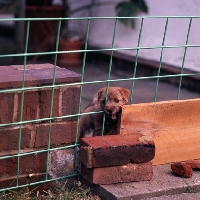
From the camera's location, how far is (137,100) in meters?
6.70

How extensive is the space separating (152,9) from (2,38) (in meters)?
3.66

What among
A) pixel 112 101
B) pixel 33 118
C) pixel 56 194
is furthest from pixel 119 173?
pixel 33 118

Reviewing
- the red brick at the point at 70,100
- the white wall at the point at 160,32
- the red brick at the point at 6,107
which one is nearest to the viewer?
the red brick at the point at 6,107

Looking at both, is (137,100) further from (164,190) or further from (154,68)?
(164,190)

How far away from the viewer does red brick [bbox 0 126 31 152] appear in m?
3.36

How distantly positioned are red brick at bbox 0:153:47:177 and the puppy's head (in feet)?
1.83

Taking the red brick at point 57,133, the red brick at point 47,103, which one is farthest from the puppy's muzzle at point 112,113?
the red brick at point 47,103

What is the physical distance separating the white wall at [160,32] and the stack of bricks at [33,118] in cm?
329

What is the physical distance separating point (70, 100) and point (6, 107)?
453 mm

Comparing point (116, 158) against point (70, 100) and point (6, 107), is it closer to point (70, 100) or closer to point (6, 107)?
point (70, 100)

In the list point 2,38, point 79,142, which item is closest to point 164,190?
point 79,142

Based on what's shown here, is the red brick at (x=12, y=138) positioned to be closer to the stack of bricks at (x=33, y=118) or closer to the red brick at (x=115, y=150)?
the stack of bricks at (x=33, y=118)

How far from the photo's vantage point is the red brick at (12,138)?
3361 mm

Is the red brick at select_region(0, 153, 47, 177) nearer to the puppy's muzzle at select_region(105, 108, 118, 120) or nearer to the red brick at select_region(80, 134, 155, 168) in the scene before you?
the red brick at select_region(80, 134, 155, 168)
